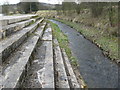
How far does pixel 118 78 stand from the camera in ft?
17.0

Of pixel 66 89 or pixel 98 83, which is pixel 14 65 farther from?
pixel 98 83

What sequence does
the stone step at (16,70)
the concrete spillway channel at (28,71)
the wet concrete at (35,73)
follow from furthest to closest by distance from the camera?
the wet concrete at (35,73) → the concrete spillway channel at (28,71) → the stone step at (16,70)

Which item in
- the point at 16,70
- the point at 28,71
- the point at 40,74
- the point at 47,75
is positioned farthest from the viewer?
Result: the point at 28,71

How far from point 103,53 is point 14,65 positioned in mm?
5422

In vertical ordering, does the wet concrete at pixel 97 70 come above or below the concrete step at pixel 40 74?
below

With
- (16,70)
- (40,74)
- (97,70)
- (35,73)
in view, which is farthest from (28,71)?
(97,70)

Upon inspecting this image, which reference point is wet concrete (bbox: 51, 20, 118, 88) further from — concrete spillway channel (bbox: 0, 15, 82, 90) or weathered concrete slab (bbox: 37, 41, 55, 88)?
weathered concrete slab (bbox: 37, 41, 55, 88)

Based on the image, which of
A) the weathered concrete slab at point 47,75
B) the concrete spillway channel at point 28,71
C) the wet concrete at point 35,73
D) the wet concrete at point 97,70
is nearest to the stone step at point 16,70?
the concrete spillway channel at point 28,71

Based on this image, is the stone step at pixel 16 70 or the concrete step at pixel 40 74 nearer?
the stone step at pixel 16 70

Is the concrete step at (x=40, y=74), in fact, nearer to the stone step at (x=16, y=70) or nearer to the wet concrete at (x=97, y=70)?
the stone step at (x=16, y=70)

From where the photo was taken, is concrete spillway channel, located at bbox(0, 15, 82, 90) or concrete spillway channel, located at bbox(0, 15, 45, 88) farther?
concrete spillway channel, located at bbox(0, 15, 82, 90)

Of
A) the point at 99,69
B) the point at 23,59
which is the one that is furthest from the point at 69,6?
the point at 23,59

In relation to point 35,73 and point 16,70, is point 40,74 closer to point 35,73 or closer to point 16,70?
point 35,73

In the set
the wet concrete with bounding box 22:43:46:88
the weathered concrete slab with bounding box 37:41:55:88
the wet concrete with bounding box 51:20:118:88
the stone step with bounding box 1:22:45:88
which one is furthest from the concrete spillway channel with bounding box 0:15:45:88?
the wet concrete with bounding box 51:20:118:88
